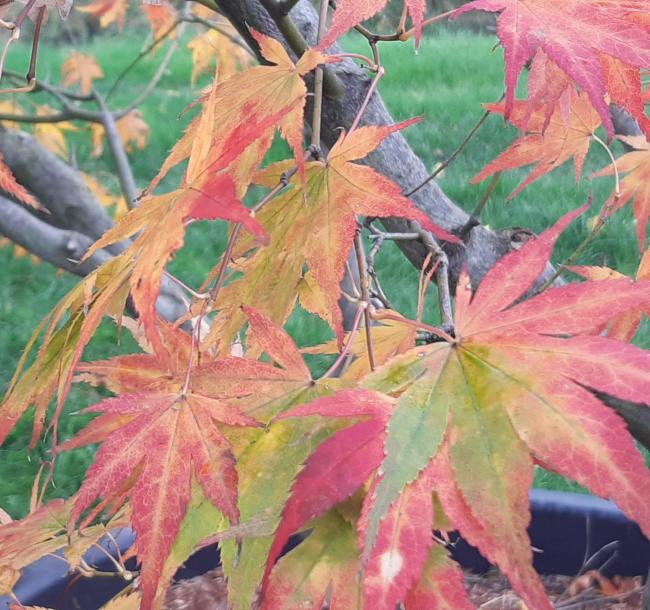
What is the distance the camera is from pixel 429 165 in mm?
3188

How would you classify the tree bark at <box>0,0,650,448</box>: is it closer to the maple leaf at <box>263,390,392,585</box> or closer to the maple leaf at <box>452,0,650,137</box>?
the maple leaf at <box>452,0,650,137</box>

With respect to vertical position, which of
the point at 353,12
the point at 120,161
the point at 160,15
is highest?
the point at 353,12

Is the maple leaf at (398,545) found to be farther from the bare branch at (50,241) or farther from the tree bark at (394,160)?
the bare branch at (50,241)

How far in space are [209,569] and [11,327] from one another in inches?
57.2

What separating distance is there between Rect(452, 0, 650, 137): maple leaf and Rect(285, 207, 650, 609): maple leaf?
0.40ft

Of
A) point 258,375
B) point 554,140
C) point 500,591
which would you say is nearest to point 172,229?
point 258,375

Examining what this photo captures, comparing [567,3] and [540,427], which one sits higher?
[567,3]

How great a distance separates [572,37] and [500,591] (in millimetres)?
825

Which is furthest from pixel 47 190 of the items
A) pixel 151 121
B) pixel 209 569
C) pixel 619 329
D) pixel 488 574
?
pixel 151 121

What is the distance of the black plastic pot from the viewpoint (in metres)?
1.09

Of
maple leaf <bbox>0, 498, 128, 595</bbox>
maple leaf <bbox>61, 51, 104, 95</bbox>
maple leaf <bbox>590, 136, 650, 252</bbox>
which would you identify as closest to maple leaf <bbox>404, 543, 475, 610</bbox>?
maple leaf <bbox>0, 498, 128, 595</bbox>

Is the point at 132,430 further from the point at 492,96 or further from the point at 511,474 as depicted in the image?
the point at 492,96

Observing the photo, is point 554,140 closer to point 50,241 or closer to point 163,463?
point 163,463

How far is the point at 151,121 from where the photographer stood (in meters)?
3.85
